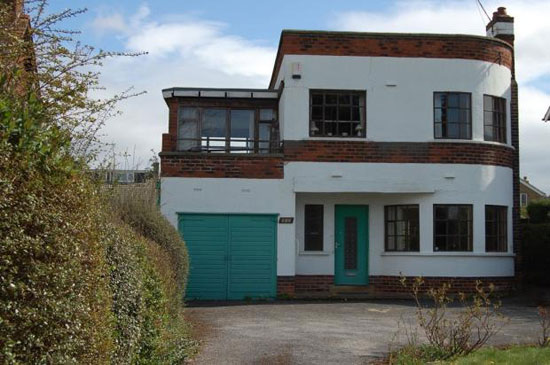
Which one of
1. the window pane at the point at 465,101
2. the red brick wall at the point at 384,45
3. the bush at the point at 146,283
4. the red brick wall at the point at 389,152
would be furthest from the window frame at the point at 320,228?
the bush at the point at 146,283

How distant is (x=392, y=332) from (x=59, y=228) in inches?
371

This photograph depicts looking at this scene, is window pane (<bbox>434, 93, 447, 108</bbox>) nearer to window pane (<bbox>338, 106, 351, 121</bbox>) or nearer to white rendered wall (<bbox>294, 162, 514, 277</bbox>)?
white rendered wall (<bbox>294, 162, 514, 277</bbox>)

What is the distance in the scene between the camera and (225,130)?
20219 millimetres

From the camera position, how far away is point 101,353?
5.03 meters

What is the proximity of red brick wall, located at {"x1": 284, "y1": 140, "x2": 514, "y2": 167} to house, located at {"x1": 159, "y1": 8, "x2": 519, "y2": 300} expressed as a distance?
1.1 inches

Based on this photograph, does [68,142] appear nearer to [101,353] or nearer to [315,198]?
[101,353]

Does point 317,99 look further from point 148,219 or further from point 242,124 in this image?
point 148,219

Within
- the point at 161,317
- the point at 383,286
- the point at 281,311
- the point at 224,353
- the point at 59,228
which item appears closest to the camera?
the point at 59,228

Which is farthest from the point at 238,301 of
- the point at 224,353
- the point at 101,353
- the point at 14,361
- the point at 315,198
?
the point at 14,361

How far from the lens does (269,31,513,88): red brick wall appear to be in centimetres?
1908

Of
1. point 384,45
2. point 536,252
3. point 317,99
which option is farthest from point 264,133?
point 536,252

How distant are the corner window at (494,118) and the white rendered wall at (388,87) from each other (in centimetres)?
32

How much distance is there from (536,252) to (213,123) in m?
10.3

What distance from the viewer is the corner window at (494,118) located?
19.5 meters
